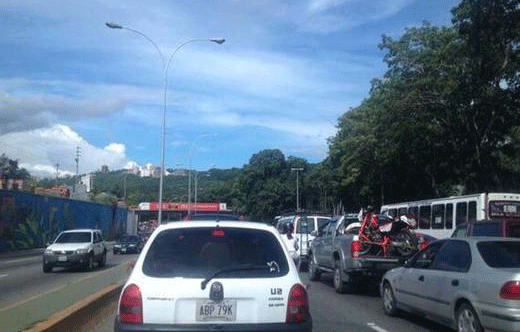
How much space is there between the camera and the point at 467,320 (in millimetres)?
9547

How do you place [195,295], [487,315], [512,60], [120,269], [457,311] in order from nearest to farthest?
[195,295] < [487,315] < [457,311] < [120,269] < [512,60]

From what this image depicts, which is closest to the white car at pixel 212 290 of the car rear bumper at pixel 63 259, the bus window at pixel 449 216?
the car rear bumper at pixel 63 259

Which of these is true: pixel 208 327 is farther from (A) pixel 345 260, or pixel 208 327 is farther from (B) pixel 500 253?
(A) pixel 345 260

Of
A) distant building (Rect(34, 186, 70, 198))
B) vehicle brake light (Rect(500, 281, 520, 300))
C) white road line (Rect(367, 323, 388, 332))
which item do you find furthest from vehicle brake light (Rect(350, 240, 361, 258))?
distant building (Rect(34, 186, 70, 198))

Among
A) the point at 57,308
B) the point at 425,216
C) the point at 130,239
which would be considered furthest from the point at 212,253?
the point at 130,239

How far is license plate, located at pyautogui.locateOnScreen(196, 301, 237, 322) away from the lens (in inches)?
238

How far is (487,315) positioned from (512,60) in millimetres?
20916

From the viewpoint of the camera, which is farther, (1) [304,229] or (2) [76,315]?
(1) [304,229]

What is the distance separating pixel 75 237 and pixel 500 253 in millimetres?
19773

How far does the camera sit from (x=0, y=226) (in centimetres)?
4212

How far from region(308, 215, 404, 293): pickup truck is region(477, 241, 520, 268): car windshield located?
18.5 feet

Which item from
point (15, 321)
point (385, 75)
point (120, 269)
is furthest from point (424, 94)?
point (15, 321)

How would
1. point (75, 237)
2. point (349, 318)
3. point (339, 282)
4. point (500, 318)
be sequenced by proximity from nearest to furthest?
point (500, 318), point (349, 318), point (339, 282), point (75, 237)

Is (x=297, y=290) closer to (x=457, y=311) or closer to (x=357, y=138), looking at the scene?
(x=457, y=311)
